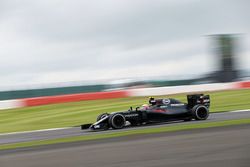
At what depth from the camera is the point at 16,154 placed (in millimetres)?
6977

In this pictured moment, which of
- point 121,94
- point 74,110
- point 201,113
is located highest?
point 121,94

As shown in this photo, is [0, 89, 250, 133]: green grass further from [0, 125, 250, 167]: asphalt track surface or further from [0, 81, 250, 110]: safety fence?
[0, 125, 250, 167]: asphalt track surface

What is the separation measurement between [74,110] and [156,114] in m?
6.82

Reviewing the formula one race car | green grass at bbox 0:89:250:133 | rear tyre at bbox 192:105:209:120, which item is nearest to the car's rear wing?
the formula one race car

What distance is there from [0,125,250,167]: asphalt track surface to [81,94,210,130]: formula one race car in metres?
3.35

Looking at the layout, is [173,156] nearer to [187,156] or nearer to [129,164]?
[187,156]

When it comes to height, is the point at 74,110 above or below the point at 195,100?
below

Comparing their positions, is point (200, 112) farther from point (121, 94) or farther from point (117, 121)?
point (121, 94)

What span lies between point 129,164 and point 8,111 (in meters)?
14.1

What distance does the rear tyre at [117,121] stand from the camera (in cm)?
1086

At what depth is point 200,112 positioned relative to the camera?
11.6 m

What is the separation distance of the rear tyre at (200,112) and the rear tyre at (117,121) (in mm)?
1835

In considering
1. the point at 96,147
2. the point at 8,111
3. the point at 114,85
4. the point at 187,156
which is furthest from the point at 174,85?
the point at 187,156

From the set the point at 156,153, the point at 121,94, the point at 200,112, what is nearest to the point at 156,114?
the point at 200,112
